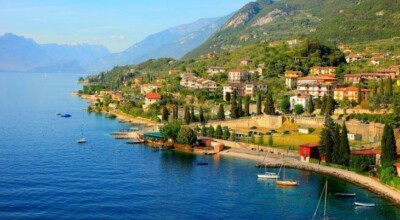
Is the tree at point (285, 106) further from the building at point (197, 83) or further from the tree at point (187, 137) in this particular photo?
the building at point (197, 83)

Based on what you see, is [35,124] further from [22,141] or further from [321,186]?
[321,186]

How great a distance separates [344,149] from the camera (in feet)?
153

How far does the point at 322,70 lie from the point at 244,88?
510 inches

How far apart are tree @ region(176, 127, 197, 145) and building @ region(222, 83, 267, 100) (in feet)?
83.6

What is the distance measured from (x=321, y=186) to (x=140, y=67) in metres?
138

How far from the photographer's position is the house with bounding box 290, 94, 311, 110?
229 ft

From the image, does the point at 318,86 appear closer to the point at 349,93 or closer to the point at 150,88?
the point at 349,93

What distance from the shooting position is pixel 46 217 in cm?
3297

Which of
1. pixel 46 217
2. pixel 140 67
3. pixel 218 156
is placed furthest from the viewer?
pixel 140 67

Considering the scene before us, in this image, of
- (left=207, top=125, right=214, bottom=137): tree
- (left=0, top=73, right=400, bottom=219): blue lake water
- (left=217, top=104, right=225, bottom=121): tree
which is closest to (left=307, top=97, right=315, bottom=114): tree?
(left=217, top=104, right=225, bottom=121): tree

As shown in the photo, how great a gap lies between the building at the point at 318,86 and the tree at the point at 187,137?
2292cm

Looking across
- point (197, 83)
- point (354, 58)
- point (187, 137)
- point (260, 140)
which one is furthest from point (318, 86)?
point (197, 83)

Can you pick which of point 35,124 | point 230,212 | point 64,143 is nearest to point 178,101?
point 35,124

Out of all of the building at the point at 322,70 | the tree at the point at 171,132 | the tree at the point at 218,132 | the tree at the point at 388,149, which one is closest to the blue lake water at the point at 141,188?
the tree at the point at 171,132
